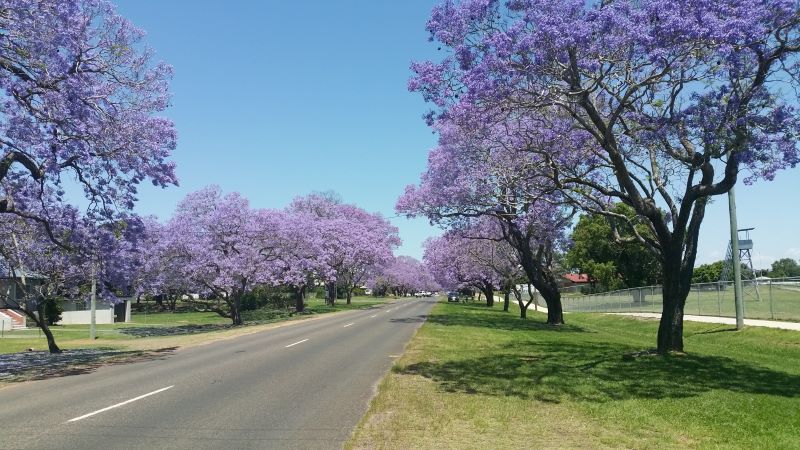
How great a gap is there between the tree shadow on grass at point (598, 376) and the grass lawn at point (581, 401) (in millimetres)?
23

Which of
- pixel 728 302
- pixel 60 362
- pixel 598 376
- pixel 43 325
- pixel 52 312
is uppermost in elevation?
Answer: pixel 728 302

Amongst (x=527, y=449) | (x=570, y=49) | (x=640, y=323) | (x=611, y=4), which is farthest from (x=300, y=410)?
(x=640, y=323)

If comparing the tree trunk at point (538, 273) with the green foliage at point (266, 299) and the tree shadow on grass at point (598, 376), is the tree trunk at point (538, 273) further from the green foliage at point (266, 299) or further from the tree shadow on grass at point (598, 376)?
the green foliage at point (266, 299)

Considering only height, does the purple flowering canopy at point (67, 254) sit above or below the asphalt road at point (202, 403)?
above

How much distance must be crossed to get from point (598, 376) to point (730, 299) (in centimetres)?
2262

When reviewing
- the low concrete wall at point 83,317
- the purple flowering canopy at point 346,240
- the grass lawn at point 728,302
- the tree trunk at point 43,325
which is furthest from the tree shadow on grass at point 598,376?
the low concrete wall at point 83,317

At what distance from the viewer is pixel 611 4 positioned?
43.6 ft

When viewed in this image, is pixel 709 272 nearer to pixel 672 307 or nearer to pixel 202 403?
pixel 672 307

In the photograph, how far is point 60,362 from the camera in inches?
729

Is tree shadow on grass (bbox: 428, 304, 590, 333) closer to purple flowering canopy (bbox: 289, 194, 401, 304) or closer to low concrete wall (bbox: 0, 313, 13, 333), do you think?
purple flowering canopy (bbox: 289, 194, 401, 304)

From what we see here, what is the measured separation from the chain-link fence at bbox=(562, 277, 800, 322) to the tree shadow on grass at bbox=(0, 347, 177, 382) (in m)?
24.9

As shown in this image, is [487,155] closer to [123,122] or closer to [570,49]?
[570,49]

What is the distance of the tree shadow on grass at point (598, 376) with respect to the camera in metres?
10.9

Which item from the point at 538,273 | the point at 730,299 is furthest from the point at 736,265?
the point at 538,273
